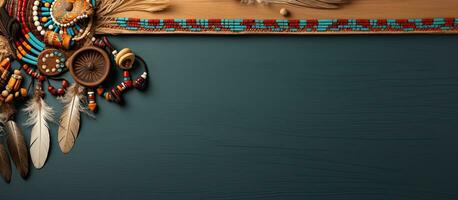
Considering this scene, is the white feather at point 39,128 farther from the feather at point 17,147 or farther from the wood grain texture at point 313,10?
the wood grain texture at point 313,10

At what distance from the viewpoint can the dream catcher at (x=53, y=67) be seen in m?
1.50

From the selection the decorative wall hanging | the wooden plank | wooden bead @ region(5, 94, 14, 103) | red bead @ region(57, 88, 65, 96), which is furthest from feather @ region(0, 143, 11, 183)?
the wooden plank

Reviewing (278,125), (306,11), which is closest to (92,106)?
(278,125)

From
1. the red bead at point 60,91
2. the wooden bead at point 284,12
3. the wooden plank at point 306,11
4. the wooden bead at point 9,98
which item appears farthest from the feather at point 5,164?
the wooden bead at point 284,12

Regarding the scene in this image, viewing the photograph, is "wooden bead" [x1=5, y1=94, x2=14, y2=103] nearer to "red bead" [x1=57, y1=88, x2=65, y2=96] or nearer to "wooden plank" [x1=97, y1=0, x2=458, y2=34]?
"red bead" [x1=57, y1=88, x2=65, y2=96]

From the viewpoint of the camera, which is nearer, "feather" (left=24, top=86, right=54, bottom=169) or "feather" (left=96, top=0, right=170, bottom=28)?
"feather" (left=96, top=0, right=170, bottom=28)

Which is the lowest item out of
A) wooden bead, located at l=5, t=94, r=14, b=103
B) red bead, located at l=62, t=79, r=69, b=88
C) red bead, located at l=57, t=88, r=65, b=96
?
wooden bead, located at l=5, t=94, r=14, b=103

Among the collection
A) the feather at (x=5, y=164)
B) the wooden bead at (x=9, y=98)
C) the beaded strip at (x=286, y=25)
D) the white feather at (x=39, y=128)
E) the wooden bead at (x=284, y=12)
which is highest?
the wooden bead at (x=284, y=12)

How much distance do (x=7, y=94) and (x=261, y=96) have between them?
0.80m

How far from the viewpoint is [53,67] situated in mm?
1543

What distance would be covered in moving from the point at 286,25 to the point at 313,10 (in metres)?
0.08

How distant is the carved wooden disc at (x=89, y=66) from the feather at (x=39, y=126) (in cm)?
15

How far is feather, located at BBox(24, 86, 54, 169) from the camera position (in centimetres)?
157

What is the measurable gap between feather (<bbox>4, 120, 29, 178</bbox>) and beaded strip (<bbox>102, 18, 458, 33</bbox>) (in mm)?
446
